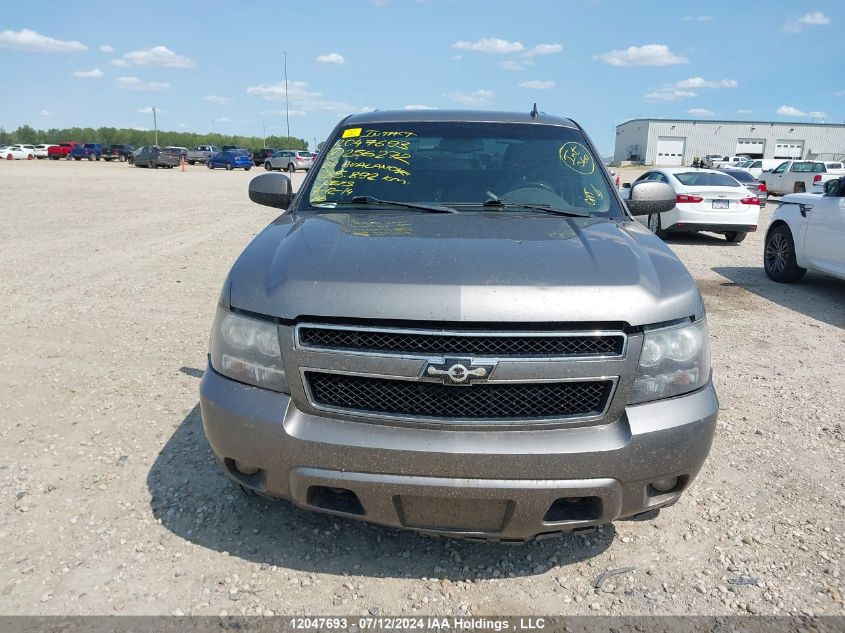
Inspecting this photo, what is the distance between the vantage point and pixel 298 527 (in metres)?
2.89

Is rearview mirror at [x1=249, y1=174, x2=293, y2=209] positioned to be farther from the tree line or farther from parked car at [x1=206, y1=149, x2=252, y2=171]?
the tree line

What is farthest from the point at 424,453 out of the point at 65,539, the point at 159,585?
the point at 65,539

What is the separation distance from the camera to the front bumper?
7.21ft

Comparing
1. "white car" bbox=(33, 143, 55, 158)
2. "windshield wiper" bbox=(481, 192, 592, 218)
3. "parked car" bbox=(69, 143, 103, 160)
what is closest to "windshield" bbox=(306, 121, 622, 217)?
"windshield wiper" bbox=(481, 192, 592, 218)

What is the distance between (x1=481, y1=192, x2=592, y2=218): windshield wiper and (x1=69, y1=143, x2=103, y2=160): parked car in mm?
63508

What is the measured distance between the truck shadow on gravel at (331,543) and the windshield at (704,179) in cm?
1115

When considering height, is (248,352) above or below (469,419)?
above

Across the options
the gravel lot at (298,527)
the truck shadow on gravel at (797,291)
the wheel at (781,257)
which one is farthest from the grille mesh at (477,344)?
the wheel at (781,257)

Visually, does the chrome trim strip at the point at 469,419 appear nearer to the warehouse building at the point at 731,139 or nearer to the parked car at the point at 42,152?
the parked car at the point at 42,152

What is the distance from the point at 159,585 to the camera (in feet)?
8.21

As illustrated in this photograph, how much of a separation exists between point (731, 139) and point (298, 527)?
94.0m

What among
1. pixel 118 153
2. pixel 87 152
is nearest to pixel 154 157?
pixel 118 153

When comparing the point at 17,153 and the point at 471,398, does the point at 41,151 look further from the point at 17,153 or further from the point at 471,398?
the point at 471,398

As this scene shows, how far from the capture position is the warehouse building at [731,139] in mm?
81125
